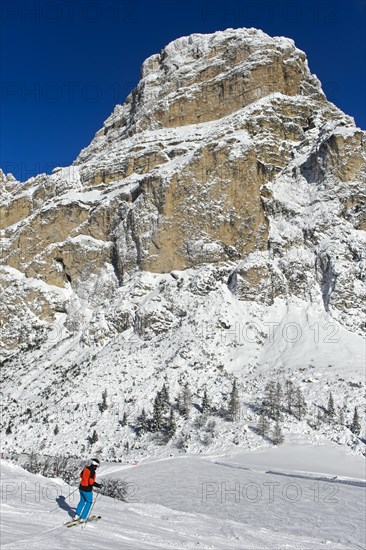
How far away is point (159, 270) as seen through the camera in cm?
8881

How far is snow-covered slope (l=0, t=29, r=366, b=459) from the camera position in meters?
61.4

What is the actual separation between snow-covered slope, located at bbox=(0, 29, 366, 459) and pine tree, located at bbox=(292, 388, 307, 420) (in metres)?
1.37

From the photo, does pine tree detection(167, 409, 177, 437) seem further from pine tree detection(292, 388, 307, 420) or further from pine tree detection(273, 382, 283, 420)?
pine tree detection(292, 388, 307, 420)

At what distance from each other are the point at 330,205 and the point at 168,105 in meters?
56.1

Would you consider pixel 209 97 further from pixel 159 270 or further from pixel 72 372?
pixel 72 372

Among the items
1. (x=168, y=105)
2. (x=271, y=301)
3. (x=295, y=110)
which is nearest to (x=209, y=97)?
(x=168, y=105)

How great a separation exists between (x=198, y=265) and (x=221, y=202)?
43.4 feet

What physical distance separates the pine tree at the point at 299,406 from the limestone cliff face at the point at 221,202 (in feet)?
75.9

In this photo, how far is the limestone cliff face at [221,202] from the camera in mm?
83438

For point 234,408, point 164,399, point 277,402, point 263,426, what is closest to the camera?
point 263,426

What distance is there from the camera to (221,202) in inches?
3583

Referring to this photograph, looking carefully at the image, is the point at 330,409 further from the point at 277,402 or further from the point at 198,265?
the point at 198,265

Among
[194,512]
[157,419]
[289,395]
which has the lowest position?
[194,512]

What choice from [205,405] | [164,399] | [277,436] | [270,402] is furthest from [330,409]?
[164,399]
